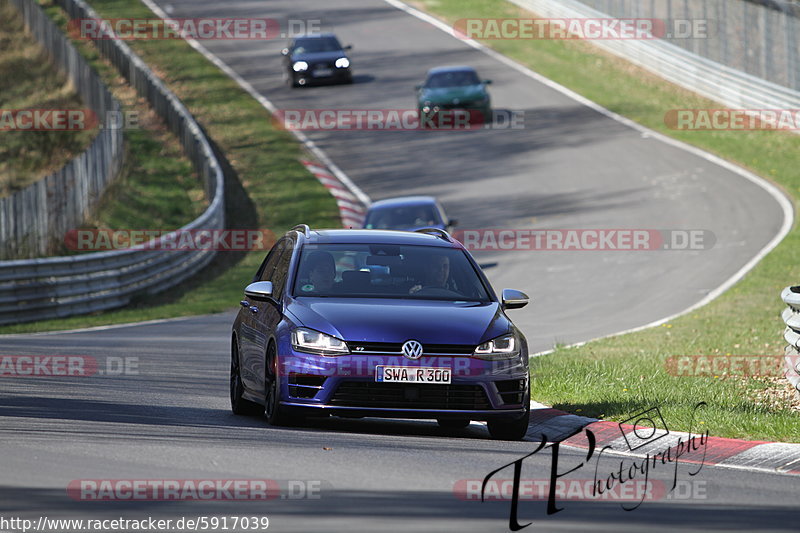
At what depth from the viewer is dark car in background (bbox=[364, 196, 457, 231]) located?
2670cm

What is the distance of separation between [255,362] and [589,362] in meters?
5.18

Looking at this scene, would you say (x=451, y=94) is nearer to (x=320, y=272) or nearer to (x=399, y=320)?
(x=320, y=272)

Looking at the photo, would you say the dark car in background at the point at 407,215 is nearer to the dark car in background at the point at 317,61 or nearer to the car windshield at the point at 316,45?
the dark car in background at the point at 317,61

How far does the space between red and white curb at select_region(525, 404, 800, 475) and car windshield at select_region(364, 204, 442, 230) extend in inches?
597

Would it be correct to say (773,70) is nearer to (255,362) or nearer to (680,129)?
(680,129)

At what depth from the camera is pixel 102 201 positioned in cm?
3072

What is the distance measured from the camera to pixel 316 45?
1930 inches

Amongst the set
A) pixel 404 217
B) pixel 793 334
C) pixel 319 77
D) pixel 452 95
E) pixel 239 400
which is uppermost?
pixel 793 334

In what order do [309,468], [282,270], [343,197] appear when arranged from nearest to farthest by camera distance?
[309,468]
[282,270]
[343,197]

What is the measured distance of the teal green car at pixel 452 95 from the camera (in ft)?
135

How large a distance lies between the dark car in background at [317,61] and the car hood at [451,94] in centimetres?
772

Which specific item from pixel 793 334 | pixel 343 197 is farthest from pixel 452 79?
pixel 793 334

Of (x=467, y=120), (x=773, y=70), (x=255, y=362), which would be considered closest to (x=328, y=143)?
(x=467, y=120)

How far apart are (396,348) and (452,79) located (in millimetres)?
31627
